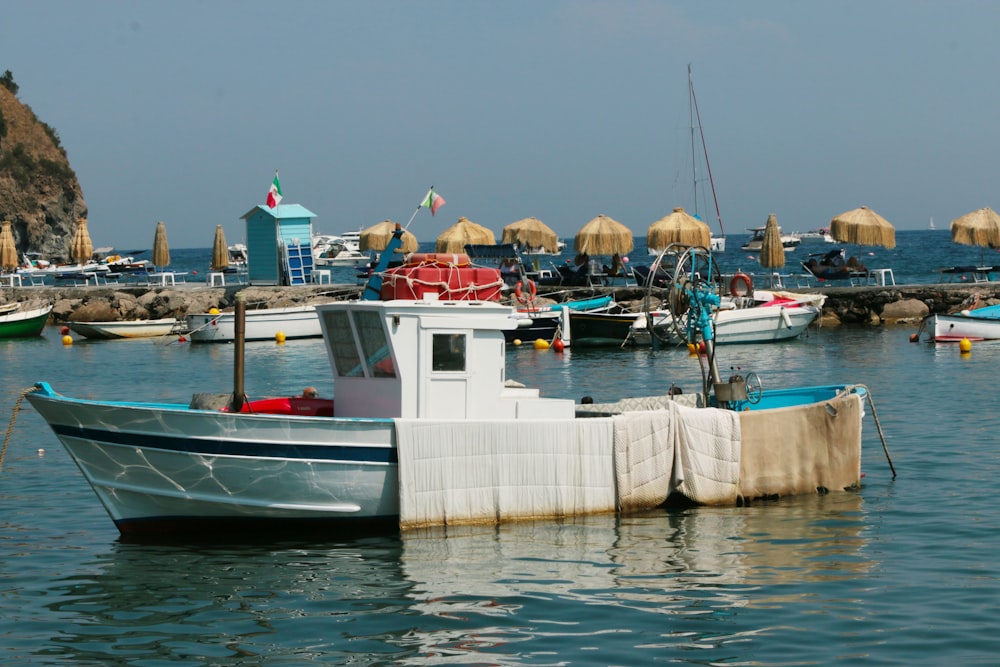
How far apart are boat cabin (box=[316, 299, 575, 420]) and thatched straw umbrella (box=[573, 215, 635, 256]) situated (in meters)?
33.0

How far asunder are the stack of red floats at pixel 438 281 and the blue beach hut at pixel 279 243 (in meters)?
37.3

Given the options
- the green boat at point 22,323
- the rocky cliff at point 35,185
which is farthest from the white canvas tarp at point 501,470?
the rocky cliff at point 35,185

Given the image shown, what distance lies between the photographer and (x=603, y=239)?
155ft

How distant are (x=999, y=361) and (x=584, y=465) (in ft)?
70.0

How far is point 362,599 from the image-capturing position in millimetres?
11820

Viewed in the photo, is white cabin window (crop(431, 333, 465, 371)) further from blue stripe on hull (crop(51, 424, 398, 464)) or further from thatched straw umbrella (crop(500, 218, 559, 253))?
thatched straw umbrella (crop(500, 218, 559, 253))

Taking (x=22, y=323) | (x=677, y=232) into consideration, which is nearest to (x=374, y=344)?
(x=677, y=232)

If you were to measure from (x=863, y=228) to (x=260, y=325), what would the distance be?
75.2 feet

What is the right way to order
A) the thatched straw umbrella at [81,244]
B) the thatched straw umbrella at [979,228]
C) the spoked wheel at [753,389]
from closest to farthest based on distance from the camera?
the spoked wheel at [753,389] < the thatched straw umbrella at [979,228] < the thatched straw umbrella at [81,244]

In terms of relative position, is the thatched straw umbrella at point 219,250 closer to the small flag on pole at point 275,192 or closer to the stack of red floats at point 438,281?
the small flag on pole at point 275,192

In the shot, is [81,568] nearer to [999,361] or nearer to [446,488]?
[446,488]

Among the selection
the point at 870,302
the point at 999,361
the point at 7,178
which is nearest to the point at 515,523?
the point at 999,361

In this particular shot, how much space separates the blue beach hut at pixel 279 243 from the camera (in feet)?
169

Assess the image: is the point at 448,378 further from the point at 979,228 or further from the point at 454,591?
the point at 979,228
